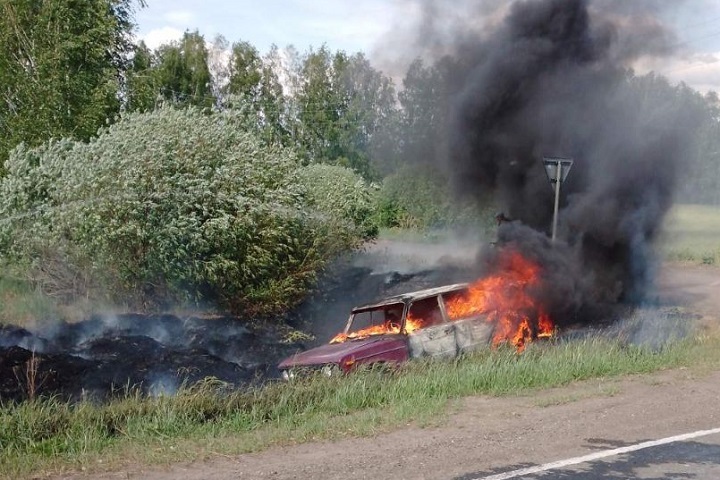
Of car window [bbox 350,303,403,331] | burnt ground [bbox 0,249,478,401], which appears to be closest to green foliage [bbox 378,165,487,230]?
burnt ground [bbox 0,249,478,401]

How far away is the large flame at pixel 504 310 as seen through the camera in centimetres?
1214

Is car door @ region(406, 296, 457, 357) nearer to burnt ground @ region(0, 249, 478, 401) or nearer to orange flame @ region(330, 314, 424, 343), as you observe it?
orange flame @ region(330, 314, 424, 343)

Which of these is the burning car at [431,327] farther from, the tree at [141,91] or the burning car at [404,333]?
the tree at [141,91]

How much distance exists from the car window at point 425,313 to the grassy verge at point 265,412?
1154mm

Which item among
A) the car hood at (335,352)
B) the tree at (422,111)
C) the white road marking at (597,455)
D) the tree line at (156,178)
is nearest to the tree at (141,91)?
the tree line at (156,178)

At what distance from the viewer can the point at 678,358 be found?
1106 centimetres

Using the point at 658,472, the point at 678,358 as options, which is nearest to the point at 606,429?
the point at 658,472

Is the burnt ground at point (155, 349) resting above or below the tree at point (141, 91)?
below

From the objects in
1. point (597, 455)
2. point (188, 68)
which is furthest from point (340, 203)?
point (188, 68)

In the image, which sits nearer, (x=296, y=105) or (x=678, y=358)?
(x=678, y=358)

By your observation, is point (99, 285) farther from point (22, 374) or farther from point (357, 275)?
point (357, 275)

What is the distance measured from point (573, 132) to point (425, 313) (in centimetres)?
765

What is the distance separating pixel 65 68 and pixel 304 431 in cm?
1769

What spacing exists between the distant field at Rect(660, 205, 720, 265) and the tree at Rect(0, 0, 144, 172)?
723 inches
